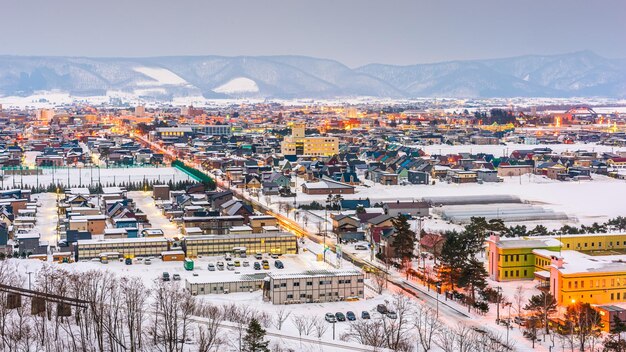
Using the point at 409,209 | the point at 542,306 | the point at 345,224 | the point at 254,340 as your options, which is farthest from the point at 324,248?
the point at 254,340

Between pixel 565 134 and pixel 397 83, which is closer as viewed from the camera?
pixel 565 134

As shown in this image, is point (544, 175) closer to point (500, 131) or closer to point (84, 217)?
point (84, 217)

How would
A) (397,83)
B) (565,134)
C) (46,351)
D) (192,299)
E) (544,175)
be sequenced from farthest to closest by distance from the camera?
(397,83), (565,134), (544,175), (192,299), (46,351)

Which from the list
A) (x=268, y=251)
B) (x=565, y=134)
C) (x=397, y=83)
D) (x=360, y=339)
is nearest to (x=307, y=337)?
(x=360, y=339)

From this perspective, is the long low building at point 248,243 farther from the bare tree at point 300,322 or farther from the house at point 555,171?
the house at point 555,171

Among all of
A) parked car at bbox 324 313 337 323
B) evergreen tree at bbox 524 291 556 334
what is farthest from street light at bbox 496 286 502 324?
parked car at bbox 324 313 337 323

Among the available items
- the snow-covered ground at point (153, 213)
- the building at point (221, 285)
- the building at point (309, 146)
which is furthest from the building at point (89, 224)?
the building at point (309, 146)
